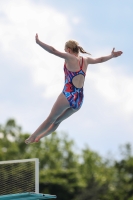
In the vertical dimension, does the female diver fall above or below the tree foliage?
below

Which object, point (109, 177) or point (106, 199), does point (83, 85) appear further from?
point (109, 177)

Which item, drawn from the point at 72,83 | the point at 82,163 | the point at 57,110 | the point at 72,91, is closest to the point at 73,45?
the point at 72,83

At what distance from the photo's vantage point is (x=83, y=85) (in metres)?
7.36

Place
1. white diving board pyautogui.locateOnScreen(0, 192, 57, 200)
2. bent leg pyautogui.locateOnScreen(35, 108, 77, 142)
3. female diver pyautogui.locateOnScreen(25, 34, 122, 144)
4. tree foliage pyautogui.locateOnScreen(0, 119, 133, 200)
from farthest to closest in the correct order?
tree foliage pyautogui.locateOnScreen(0, 119, 133, 200), white diving board pyautogui.locateOnScreen(0, 192, 57, 200), bent leg pyautogui.locateOnScreen(35, 108, 77, 142), female diver pyautogui.locateOnScreen(25, 34, 122, 144)

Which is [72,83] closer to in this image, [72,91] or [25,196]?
[72,91]

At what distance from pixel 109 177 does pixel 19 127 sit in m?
8.90

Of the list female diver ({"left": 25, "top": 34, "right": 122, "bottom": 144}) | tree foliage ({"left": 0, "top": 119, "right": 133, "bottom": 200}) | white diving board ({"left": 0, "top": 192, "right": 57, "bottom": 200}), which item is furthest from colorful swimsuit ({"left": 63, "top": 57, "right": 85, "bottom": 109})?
tree foliage ({"left": 0, "top": 119, "right": 133, "bottom": 200})

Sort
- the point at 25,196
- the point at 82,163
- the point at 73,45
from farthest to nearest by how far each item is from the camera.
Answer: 1. the point at 82,163
2. the point at 25,196
3. the point at 73,45

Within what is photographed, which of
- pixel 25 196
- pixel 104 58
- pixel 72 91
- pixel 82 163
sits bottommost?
pixel 25 196

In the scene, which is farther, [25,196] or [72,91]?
[25,196]

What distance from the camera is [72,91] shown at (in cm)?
722

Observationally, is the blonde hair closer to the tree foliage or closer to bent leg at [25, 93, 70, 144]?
bent leg at [25, 93, 70, 144]

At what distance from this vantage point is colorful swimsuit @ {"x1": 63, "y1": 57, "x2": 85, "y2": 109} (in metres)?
7.19

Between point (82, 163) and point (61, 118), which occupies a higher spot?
point (82, 163)
